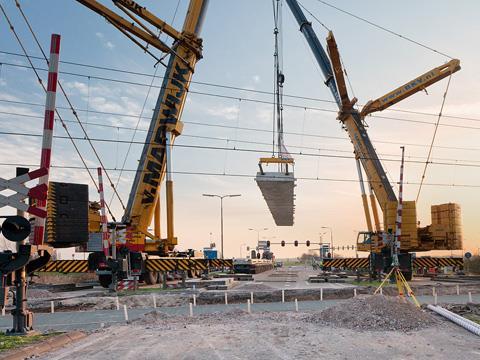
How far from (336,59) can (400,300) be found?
20354 millimetres

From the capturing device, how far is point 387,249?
2828 centimetres

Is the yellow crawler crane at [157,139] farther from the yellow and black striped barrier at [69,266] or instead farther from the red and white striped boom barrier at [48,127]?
the red and white striped boom barrier at [48,127]

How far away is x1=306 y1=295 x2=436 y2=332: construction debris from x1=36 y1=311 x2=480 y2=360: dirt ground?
315 mm

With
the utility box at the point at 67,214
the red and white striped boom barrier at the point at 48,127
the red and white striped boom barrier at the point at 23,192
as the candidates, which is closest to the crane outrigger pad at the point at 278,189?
the utility box at the point at 67,214

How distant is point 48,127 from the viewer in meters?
10.2

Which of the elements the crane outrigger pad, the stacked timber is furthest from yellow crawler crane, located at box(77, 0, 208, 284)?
the stacked timber

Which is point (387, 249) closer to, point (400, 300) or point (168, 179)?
point (168, 179)

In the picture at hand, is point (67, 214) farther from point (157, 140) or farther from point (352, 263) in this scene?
point (352, 263)

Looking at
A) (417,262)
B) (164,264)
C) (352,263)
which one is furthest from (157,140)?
(417,262)

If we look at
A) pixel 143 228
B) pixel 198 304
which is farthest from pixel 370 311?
pixel 143 228

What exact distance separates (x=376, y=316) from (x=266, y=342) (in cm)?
330

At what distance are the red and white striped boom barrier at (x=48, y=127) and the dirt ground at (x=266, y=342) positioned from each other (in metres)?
2.53

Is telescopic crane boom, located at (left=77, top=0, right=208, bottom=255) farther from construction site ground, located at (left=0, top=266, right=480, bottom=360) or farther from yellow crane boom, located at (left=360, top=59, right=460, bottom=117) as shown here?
yellow crane boom, located at (left=360, top=59, right=460, bottom=117)

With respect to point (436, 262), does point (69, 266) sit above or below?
above
